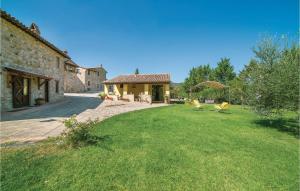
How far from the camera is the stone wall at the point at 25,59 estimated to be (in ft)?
34.7

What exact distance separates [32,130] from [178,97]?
24.6m

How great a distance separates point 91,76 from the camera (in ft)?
149

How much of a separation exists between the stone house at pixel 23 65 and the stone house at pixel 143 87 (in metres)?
8.05

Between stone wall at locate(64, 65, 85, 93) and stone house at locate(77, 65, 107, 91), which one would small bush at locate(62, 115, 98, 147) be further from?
stone house at locate(77, 65, 107, 91)

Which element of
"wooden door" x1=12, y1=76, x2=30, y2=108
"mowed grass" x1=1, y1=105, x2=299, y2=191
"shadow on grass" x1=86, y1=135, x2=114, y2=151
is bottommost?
"mowed grass" x1=1, y1=105, x2=299, y2=191

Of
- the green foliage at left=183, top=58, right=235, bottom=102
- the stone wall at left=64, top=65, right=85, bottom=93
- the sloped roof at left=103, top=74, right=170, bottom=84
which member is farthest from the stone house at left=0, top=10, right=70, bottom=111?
the green foliage at left=183, top=58, right=235, bottom=102

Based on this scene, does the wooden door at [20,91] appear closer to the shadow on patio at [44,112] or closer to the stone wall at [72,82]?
the shadow on patio at [44,112]

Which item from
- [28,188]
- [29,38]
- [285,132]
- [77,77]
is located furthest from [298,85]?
[77,77]

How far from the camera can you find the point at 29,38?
1342 cm

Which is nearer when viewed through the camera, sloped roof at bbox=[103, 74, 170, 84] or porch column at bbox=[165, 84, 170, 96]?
porch column at bbox=[165, 84, 170, 96]

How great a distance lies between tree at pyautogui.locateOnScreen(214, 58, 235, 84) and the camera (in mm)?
36969

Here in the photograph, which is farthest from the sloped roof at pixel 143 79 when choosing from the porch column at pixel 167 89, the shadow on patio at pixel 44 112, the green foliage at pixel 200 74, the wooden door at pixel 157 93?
the green foliage at pixel 200 74

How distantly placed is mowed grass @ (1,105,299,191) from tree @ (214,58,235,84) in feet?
110

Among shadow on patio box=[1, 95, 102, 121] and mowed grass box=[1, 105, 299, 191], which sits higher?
shadow on patio box=[1, 95, 102, 121]
